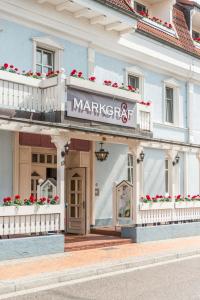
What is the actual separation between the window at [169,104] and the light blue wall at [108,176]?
3366 mm

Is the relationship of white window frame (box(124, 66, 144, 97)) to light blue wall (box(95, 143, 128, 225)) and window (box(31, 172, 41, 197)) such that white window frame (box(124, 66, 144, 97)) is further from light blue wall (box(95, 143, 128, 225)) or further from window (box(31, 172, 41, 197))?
window (box(31, 172, 41, 197))

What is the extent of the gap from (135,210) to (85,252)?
296 cm

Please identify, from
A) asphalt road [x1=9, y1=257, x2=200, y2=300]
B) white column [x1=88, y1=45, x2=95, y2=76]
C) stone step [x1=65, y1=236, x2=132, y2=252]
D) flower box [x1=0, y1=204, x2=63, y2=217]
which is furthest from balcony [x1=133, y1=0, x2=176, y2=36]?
asphalt road [x1=9, y1=257, x2=200, y2=300]

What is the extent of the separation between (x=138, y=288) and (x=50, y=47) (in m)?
8.79

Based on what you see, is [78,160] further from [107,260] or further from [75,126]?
[107,260]

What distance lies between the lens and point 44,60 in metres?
15.5

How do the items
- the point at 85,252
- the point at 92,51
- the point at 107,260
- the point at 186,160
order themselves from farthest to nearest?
1. the point at 186,160
2. the point at 92,51
3. the point at 85,252
4. the point at 107,260

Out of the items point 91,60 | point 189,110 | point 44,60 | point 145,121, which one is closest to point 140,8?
point 189,110

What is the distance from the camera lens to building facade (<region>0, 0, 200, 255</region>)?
13.1 meters

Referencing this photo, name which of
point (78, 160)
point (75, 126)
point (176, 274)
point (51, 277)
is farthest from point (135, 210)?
point (51, 277)

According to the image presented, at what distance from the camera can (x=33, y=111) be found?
1320 cm

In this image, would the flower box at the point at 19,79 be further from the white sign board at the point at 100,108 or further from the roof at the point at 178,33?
the roof at the point at 178,33

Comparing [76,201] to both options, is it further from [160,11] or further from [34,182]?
[160,11]

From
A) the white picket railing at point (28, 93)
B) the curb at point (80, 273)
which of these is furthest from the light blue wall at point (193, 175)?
the white picket railing at point (28, 93)
